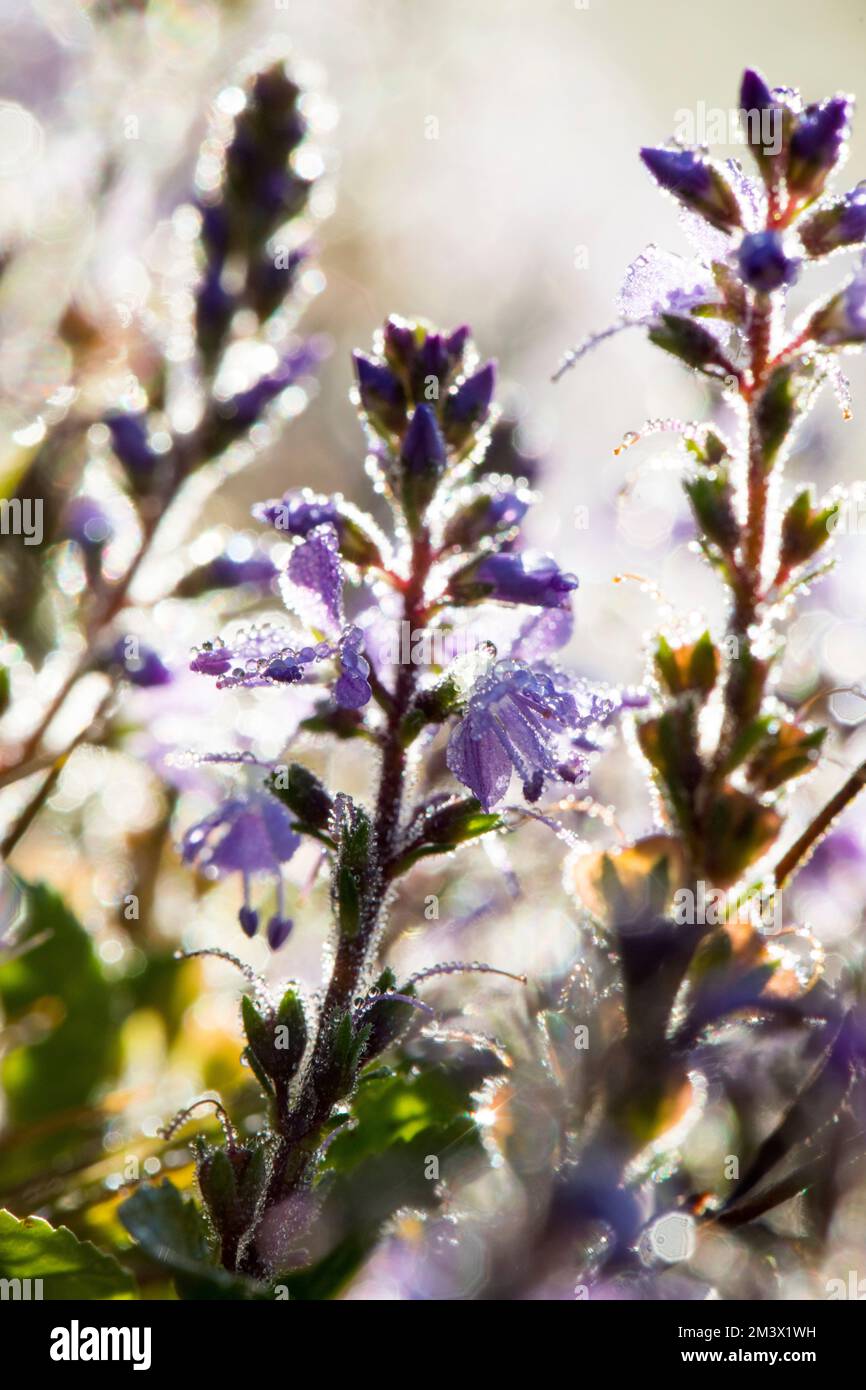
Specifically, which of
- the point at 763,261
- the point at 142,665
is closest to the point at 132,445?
the point at 142,665

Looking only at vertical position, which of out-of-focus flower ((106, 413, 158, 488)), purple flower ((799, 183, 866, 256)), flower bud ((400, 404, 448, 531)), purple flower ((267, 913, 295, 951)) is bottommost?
purple flower ((267, 913, 295, 951))

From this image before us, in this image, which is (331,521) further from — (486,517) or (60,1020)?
(60,1020)

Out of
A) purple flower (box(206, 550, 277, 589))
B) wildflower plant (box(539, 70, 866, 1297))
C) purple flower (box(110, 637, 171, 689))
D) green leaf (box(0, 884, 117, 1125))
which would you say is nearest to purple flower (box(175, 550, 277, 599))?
purple flower (box(206, 550, 277, 589))

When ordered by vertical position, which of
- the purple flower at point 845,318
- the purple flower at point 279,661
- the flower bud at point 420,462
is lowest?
the purple flower at point 279,661

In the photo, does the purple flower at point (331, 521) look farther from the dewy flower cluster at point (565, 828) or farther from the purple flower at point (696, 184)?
the purple flower at point (696, 184)

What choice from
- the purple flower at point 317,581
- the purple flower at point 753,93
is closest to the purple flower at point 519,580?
the purple flower at point 317,581

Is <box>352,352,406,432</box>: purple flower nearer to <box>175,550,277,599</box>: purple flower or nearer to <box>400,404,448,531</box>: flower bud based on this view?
<box>400,404,448,531</box>: flower bud
